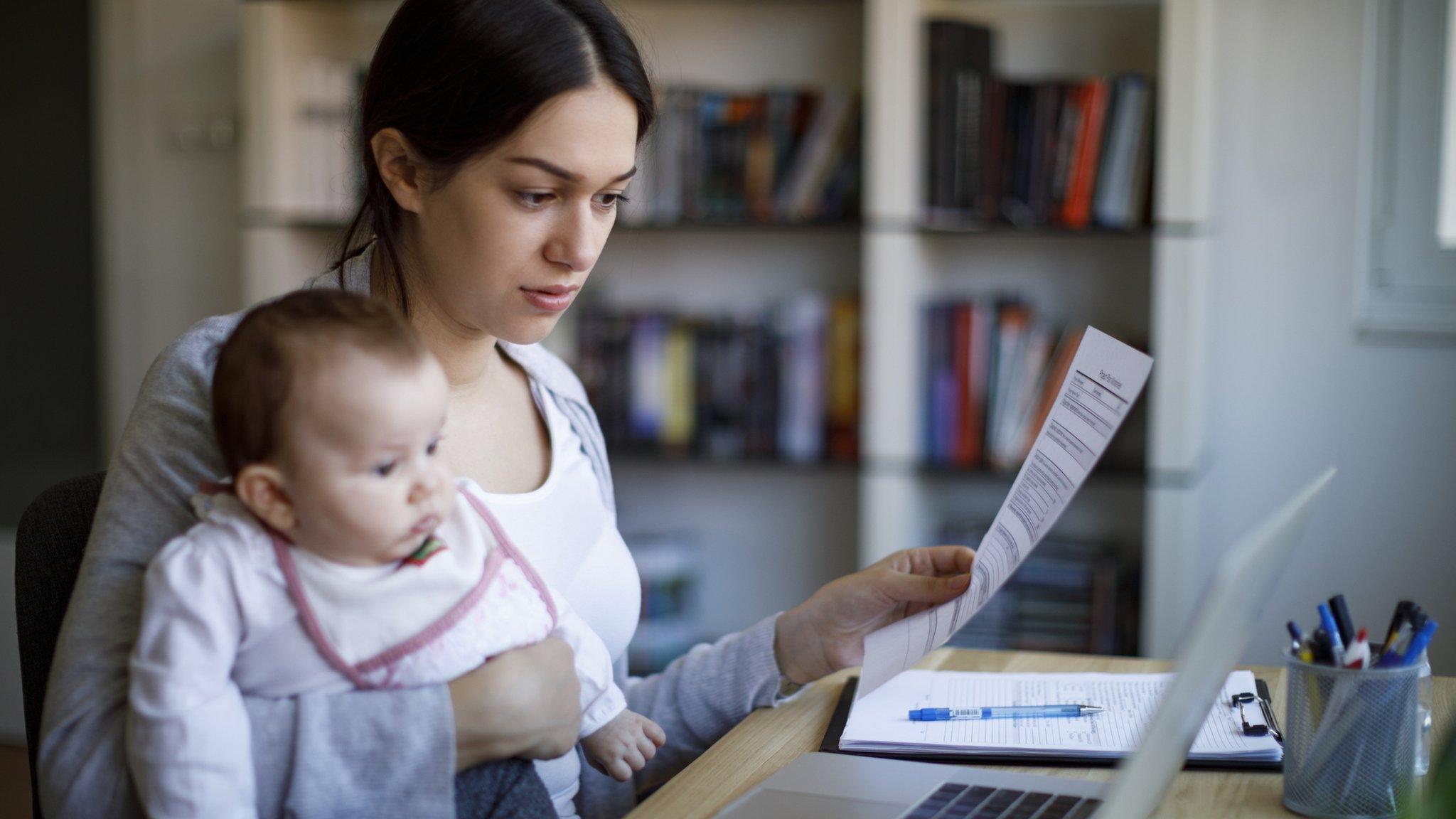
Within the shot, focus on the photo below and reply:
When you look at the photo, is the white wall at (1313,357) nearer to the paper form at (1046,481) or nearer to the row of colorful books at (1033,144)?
the row of colorful books at (1033,144)

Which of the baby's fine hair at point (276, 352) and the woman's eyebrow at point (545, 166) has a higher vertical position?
the woman's eyebrow at point (545, 166)

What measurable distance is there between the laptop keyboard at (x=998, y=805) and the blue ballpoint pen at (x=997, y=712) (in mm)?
185

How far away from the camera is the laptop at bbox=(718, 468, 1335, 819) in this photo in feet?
2.05

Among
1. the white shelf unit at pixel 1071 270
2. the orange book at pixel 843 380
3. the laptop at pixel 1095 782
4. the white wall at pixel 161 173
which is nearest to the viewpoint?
the laptop at pixel 1095 782

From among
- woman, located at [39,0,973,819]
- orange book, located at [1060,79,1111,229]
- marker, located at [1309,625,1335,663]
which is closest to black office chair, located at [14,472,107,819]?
woman, located at [39,0,973,819]

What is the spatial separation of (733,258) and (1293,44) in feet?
4.33

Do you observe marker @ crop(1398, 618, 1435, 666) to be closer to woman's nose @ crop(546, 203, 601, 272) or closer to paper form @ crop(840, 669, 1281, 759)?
paper form @ crop(840, 669, 1281, 759)

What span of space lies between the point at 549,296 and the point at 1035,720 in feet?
1.96

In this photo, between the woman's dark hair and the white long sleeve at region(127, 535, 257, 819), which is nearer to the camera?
the white long sleeve at region(127, 535, 257, 819)

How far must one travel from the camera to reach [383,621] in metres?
0.94

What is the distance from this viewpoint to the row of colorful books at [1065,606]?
2.77 m

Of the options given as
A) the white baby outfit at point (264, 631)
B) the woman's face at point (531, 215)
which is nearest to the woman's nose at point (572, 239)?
the woman's face at point (531, 215)

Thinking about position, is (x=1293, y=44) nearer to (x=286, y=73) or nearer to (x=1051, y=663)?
(x=1051, y=663)

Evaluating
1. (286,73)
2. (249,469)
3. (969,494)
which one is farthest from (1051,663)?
(286,73)
